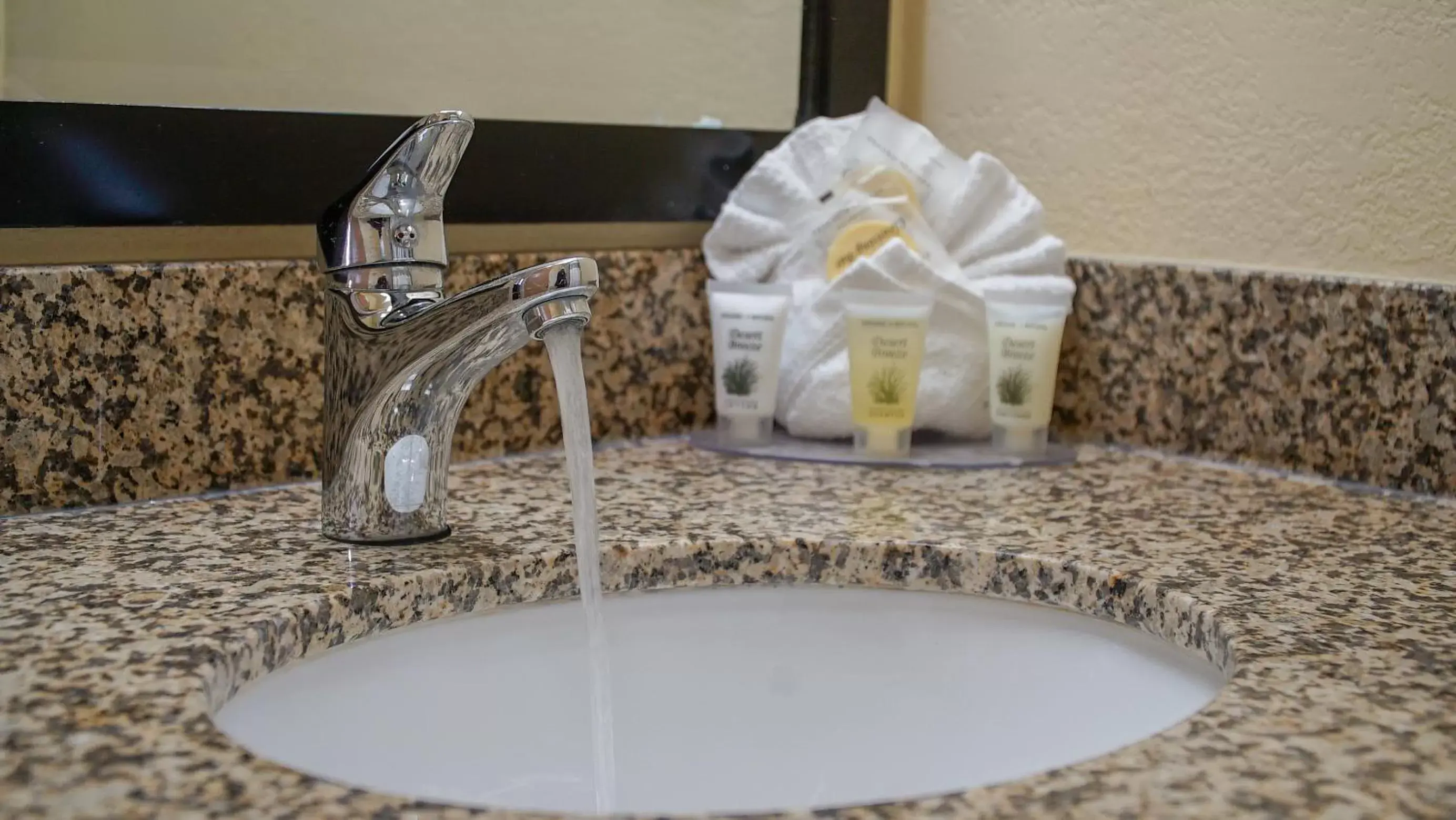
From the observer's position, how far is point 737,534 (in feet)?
2.42

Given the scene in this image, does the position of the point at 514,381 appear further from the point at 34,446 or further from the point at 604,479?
the point at 34,446

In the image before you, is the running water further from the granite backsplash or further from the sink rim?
the granite backsplash

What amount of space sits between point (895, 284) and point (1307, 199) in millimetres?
245

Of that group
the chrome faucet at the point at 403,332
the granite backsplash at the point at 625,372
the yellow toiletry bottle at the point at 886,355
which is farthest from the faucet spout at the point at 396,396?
the yellow toiletry bottle at the point at 886,355

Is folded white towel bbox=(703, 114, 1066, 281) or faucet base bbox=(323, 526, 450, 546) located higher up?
folded white towel bbox=(703, 114, 1066, 281)

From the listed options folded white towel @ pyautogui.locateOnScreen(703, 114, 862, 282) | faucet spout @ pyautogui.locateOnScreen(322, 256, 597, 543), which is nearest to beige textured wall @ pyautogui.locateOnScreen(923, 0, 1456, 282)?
folded white towel @ pyautogui.locateOnScreen(703, 114, 862, 282)

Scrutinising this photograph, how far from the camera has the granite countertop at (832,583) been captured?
43cm

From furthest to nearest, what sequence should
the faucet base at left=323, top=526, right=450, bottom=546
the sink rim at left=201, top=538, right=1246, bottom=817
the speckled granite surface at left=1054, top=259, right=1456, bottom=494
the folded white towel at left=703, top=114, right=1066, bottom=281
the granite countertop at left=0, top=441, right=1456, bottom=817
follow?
the folded white towel at left=703, top=114, right=1066, bottom=281, the speckled granite surface at left=1054, top=259, right=1456, bottom=494, the faucet base at left=323, top=526, right=450, bottom=546, the sink rim at left=201, top=538, right=1246, bottom=817, the granite countertop at left=0, top=441, right=1456, bottom=817

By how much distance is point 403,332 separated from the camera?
0.67 metres

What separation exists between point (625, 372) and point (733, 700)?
0.31 meters

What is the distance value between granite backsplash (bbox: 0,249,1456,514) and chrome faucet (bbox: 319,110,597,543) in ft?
0.35

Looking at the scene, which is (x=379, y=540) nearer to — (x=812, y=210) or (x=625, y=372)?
(x=625, y=372)

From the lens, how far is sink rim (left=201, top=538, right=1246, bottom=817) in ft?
1.90

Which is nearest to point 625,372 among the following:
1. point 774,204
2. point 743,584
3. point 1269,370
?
point 774,204
